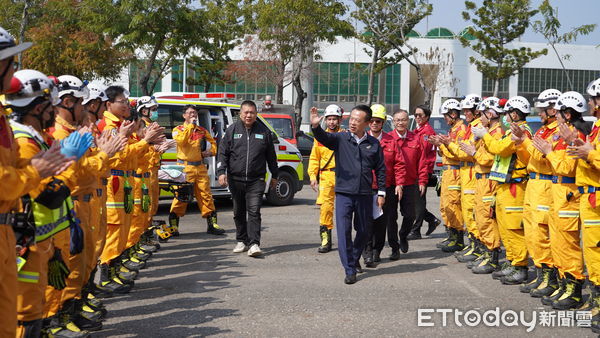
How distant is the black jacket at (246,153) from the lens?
10.5 meters

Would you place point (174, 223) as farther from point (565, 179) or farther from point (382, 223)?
point (565, 179)

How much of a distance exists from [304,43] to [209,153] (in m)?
21.2

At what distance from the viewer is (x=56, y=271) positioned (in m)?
5.00

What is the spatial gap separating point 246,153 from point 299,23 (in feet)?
71.3

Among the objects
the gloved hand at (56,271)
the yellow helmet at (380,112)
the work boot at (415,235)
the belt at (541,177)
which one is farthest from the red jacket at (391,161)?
the gloved hand at (56,271)

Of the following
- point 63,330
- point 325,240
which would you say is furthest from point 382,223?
point 63,330

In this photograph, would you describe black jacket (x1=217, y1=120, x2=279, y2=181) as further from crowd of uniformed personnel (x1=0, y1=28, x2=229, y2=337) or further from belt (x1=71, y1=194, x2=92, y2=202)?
belt (x1=71, y1=194, x2=92, y2=202)

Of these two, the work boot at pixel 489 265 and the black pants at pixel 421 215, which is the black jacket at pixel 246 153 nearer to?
the black pants at pixel 421 215

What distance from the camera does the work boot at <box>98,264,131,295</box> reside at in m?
7.82

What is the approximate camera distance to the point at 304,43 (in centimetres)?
3300

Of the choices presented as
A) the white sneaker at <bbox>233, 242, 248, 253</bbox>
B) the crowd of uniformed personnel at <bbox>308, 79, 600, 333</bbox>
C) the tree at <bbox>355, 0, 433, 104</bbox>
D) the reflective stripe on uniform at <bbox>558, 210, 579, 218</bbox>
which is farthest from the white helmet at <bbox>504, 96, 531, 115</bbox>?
the tree at <bbox>355, 0, 433, 104</bbox>

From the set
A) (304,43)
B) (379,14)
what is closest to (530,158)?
(304,43)

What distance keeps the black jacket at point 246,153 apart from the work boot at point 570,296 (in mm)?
4594

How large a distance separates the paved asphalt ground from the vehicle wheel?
15.8 ft
